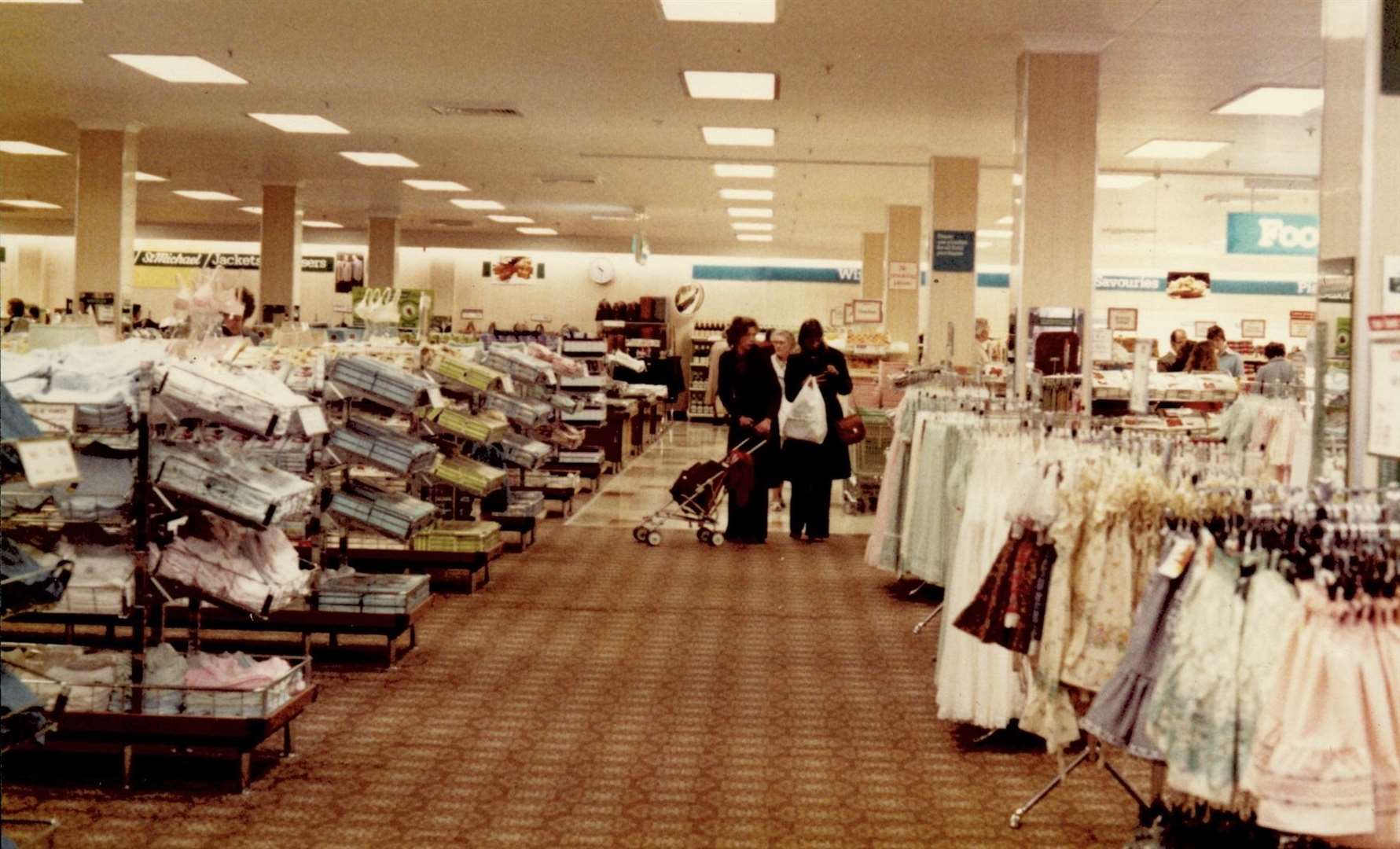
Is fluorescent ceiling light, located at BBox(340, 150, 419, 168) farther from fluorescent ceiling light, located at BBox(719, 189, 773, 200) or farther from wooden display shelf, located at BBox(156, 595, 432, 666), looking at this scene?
wooden display shelf, located at BBox(156, 595, 432, 666)

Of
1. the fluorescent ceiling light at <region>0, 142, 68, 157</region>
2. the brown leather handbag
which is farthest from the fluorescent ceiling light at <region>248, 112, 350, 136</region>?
the brown leather handbag

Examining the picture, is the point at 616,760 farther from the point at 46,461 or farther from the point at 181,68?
the point at 181,68

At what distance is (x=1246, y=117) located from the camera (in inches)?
478

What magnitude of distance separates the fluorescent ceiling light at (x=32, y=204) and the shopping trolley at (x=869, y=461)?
17218 millimetres

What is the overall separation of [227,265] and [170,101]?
18251mm

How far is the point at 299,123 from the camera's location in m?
14.0

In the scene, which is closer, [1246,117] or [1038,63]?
[1038,63]

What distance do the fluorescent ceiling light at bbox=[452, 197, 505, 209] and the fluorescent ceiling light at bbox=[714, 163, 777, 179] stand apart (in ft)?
17.5

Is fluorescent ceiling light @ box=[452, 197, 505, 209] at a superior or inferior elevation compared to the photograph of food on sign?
superior

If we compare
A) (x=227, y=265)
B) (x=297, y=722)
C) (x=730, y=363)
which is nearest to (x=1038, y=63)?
(x=730, y=363)

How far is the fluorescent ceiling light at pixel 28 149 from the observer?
1616cm

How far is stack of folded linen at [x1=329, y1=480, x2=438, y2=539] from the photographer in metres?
6.70

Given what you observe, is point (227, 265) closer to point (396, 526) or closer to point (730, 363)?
point (730, 363)

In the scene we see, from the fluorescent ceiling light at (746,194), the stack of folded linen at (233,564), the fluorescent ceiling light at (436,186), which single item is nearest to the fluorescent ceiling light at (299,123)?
the fluorescent ceiling light at (436,186)
